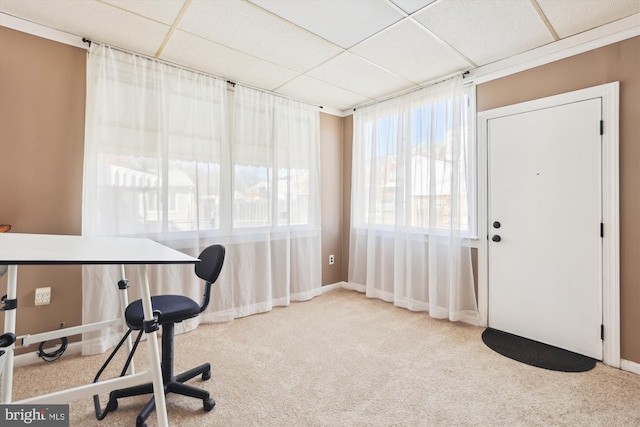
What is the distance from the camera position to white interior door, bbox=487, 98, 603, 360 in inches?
94.8

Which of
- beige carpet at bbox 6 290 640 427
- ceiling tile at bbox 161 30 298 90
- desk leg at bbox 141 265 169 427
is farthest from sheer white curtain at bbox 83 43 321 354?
desk leg at bbox 141 265 169 427

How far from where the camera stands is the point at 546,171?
2.63 metres

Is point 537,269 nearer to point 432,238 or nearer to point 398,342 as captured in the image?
point 432,238

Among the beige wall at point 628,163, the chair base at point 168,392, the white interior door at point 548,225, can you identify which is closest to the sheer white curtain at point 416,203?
the white interior door at point 548,225

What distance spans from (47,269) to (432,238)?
3.55m

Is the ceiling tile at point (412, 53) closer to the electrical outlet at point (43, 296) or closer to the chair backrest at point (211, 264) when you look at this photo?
the chair backrest at point (211, 264)

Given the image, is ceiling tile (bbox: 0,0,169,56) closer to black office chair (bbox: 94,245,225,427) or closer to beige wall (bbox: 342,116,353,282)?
black office chair (bbox: 94,245,225,427)

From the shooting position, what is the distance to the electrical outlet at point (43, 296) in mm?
2357

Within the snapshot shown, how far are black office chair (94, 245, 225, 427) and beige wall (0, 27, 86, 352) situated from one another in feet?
A: 3.51

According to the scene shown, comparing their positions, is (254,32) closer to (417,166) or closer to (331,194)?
(417,166)

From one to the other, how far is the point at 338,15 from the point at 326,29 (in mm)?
189

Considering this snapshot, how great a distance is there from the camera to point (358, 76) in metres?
3.21

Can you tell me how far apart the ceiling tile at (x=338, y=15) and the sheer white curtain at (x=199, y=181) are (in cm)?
132

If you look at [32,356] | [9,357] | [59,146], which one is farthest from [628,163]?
[32,356]
